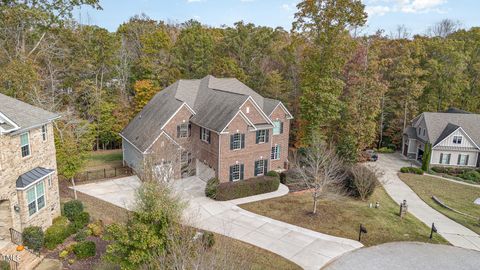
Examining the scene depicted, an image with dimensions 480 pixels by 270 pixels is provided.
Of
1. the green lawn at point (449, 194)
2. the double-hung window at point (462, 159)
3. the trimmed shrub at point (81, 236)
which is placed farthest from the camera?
the double-hung window at point (462, 159)

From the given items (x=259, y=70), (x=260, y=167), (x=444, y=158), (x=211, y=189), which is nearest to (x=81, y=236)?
(x=211, y=189)

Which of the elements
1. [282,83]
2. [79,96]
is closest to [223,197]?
→ [282,83]

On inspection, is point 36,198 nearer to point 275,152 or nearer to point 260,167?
point 260,167

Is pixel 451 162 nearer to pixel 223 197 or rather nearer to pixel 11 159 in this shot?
pixel 223 197

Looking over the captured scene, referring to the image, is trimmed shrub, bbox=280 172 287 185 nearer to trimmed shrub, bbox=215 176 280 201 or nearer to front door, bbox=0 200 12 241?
trimmed shrub, bbox=215 176 280 201

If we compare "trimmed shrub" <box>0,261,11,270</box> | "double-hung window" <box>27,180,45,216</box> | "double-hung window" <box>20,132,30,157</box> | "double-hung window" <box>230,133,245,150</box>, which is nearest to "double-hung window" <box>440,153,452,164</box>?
"double-hung window" <box>230,133,245,150</box>

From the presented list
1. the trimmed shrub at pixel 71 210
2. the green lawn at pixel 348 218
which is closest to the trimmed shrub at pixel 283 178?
the green lawn at pixel 348 218

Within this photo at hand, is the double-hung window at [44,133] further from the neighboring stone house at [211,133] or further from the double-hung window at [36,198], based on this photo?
the neighboring stone house at [211,133]
